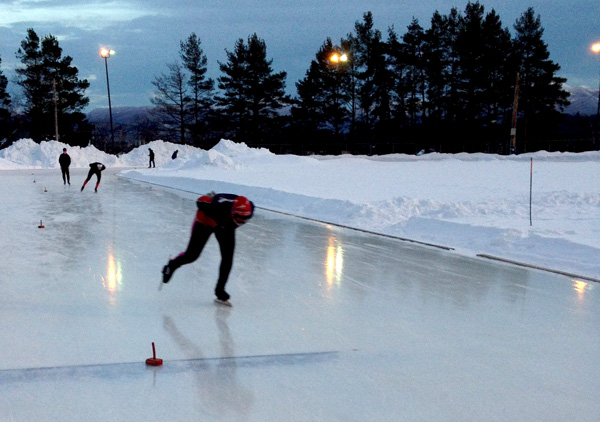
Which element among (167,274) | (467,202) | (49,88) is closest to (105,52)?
(49,88)

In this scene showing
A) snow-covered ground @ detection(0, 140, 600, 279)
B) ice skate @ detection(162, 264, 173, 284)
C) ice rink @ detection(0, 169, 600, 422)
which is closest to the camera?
ice rink @ detection(0, 169, 600, 422)

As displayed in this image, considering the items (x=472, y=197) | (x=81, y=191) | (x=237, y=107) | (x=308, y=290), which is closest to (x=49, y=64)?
(x=237, y=107)

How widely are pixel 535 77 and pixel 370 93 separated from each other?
16.5 m

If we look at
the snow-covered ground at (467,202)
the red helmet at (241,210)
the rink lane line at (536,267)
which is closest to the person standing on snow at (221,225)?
the red helmet at (241,210)

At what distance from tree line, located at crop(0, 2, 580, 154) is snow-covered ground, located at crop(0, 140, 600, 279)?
2243 centimetres

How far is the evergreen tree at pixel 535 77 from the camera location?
5431 centimetres

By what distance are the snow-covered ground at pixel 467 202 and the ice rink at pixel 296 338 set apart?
1.26 meters

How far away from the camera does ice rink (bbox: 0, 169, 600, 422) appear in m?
3.59

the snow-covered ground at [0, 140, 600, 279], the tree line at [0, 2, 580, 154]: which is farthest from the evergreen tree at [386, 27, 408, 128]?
the snow-covered ground at [0, 140, 600, 279]

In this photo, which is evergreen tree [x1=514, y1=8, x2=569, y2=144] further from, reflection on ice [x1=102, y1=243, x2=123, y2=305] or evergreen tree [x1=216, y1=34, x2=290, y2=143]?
reflection on ice [x1=102, y1=243, x2=123, y2=305]

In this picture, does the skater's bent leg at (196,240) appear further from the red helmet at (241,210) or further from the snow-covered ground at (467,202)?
the snow-covered ground at (467,202)

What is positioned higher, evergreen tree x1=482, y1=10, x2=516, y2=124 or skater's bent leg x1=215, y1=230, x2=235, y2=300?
evergreen tree x1=482, y1=10, x2=516, y2=124

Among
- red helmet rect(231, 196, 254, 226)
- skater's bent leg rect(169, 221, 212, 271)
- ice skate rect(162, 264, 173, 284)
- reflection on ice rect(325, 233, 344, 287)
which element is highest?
red helmet rect(231, 196, 254, 226)

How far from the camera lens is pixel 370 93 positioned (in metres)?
61.1
